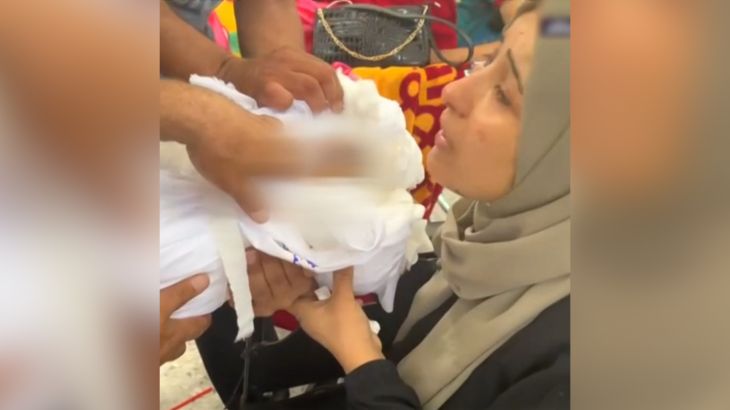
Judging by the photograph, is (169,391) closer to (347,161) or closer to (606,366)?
(347,161)

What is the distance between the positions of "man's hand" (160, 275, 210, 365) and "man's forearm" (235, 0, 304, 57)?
16cm

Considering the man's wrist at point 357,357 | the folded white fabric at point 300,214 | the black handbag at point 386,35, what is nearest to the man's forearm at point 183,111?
the folded white fabric at point 300,214

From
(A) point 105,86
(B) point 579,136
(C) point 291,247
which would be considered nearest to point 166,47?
(A) point 105,86

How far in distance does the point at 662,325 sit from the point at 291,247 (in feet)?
0.89

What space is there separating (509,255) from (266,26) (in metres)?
0.27

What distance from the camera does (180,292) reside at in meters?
0.48

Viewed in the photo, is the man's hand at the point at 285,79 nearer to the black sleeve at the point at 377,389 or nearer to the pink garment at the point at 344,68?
the pink garment at the point at 344,68

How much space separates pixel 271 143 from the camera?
0.48 metres

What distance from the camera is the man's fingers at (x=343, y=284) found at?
544mm

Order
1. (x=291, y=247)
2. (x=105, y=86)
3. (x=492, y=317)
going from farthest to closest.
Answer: (x=492, y=317) → (x=291, y=247) → (x=105, y=86)

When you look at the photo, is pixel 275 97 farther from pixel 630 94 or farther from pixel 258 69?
pixel 630 94

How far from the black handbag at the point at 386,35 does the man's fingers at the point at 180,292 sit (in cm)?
19

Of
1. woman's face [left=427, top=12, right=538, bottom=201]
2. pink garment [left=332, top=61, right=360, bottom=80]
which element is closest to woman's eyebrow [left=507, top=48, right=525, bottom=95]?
woman's face [left=427, top=12, right=538, bottom=201]

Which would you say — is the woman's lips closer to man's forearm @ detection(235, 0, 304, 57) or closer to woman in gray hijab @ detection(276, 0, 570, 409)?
woman in gray hijab @ detection(276, 0, 570, 409)
